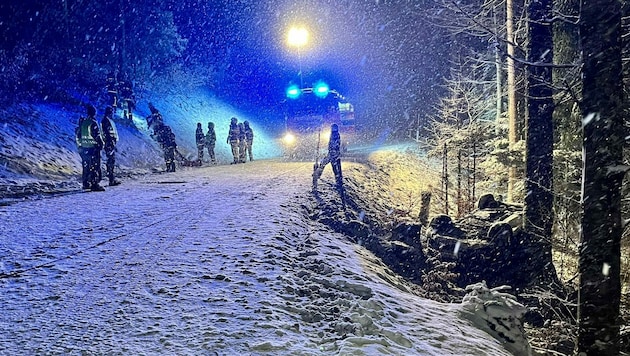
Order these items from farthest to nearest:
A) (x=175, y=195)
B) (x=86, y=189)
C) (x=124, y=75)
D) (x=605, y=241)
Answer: (x=124, y=75)
(x=86, y=189)
(x=175, y=195)
(x=605, y=241)

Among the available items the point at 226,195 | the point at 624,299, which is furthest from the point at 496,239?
the point at 226,195

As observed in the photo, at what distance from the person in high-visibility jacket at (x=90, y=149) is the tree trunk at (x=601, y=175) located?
10.9m

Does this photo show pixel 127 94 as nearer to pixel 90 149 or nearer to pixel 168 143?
pixel 168 143

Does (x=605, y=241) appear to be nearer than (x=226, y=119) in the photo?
Yes

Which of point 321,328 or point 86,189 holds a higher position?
point 86,189

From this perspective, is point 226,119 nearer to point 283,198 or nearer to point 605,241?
point 283,198

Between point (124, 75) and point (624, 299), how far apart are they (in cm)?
2398

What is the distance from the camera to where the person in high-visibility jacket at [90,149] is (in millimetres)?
10961

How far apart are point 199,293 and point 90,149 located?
8.46 meters

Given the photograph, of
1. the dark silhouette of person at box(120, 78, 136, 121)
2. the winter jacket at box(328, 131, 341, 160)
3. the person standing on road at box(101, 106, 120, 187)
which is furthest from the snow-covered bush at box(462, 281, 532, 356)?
the dark silhouette of person at box(120, 78, 136, 121)

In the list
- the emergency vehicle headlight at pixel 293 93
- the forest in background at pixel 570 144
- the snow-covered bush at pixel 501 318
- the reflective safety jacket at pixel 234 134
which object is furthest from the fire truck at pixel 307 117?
the snow-covered bush at pixel 501 318

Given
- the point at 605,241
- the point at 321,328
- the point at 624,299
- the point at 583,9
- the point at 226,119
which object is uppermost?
the point at 226,119

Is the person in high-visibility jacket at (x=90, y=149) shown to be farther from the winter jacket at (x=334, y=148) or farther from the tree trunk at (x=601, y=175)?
the tree trunk at (x=601, y=175)

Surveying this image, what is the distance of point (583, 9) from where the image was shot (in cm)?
525
